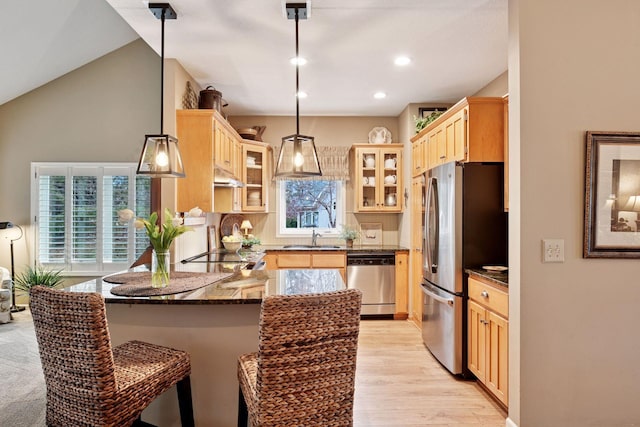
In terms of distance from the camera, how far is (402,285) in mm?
4930

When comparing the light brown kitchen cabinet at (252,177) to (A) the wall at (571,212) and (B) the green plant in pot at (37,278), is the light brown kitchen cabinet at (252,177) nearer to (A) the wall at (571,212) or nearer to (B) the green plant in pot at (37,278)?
(B) the green plant in pot at (37,278)

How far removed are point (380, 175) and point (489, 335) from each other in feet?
9.51

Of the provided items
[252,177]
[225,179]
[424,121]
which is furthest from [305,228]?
[424,121]

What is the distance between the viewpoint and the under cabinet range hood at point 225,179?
12.2 feet

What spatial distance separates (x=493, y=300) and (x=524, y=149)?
3.64ft

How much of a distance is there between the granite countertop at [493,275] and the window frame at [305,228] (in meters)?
2.69

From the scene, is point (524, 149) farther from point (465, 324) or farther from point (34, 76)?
point (34, 76)

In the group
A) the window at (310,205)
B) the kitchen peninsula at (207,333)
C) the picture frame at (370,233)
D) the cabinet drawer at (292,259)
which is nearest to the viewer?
the kitchen peninsula at (207,333)

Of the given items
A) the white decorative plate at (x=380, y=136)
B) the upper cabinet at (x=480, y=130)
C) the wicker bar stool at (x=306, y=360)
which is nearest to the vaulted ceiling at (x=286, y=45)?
the white decorative plate at (x=380, y=136)

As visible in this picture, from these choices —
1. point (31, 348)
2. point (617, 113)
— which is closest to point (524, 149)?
point (617, 113)

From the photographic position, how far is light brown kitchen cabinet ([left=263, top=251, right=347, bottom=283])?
193 inches

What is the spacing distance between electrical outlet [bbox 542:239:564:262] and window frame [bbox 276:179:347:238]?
3565 millimetres

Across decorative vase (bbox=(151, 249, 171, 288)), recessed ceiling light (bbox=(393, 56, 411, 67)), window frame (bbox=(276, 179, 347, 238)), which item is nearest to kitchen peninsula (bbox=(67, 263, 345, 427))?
decorative vase (bbox=(151, 249, 171, 288))

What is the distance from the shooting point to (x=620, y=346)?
2215mm
